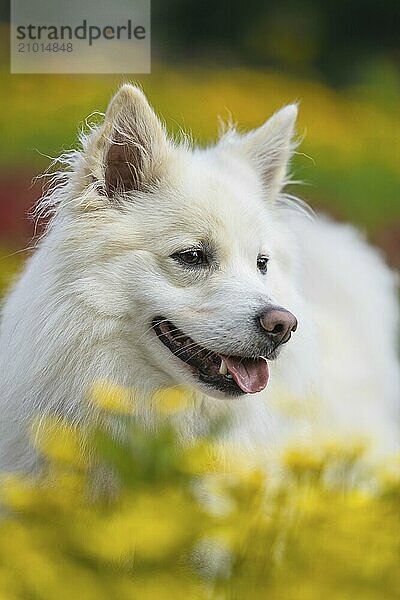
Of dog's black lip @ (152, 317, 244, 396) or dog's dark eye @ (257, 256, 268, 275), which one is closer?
dog's black lip @ (152, 317, 244, 396)

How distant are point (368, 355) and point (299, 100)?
2.07 feet

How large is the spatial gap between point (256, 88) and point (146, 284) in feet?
2.37

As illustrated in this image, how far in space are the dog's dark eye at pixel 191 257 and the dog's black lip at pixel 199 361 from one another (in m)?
0.09

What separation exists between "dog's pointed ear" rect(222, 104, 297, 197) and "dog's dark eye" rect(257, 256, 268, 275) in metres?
0.17

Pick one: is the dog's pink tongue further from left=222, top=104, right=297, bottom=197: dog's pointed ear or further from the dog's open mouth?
left=222, top=104, right=297, bottom=197: dog's pointed ear

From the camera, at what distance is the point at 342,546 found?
63cm

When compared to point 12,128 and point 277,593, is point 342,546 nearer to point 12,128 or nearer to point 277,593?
point 277,593

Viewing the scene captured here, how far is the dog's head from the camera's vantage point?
4.28 feet

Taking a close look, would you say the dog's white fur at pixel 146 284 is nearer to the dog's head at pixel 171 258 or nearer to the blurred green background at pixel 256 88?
the dog's head at pixel 171 258

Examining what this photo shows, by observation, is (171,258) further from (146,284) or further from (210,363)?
(210,363)

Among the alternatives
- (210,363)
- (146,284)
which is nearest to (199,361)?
(210,363)

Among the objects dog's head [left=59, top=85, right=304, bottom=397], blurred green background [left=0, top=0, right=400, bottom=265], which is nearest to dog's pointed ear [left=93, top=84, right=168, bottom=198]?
dog's head [left=59, top=85, right=304, bottom=397]

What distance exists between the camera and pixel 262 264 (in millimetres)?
1466

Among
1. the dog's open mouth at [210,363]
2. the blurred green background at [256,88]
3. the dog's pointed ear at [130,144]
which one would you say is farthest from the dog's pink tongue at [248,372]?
the blurred green background at [256,88]
